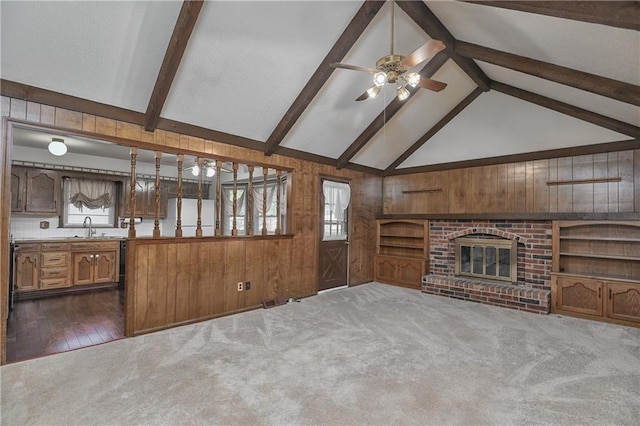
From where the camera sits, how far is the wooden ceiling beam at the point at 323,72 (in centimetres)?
305

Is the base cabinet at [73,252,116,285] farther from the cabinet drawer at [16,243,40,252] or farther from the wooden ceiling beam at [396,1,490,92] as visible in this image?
the wooden ceiling beam at [396,1,490,92]

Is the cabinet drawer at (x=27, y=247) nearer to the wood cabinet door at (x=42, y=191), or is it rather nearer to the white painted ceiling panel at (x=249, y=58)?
the wood cabinet door at (x=42, y=191)

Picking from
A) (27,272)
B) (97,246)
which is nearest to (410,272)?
(97,246)

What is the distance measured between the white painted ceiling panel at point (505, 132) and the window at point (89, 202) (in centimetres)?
672

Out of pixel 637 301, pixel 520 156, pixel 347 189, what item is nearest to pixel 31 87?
pixel 347 189

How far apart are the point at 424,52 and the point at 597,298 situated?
417 centimetres

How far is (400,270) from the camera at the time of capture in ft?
20.5

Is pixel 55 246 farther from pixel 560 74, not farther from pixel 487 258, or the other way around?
pixel 560 74

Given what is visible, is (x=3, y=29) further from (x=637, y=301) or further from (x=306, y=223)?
(x=637, y=301)

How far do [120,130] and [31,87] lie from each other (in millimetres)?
764

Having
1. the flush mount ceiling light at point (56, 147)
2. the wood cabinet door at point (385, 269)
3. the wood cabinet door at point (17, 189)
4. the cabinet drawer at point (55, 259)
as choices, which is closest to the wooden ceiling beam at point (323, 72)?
the flush mount ceiling light at point (56, 147)

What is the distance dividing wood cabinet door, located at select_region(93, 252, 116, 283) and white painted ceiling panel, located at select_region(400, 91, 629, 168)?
6607 mm

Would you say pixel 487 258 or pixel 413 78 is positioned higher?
pixel 413 78

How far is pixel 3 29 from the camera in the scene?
2.37m
